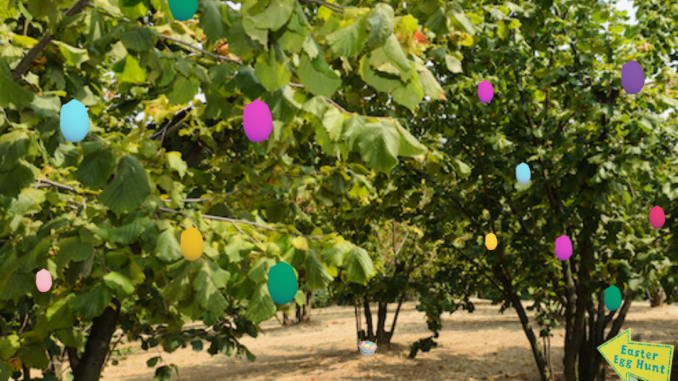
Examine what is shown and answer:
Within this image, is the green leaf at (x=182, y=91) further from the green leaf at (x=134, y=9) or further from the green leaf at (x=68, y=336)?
the green leaf at (x=68, y=336)

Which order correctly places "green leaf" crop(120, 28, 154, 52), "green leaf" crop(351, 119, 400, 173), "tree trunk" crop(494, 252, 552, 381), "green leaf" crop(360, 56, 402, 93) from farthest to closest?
1. "tree trunk" crop(494, 252, 552, 381)
2. "green leaf" crop(120, 28, 154, 52)
3. "green leaf" crop(360, 56, 402, 93)
4. "green leaf" crop(351, 119, 400, 173)

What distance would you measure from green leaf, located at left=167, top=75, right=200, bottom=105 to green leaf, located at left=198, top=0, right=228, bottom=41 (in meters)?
0.54

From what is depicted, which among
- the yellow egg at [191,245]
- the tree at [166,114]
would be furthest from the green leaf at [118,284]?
the yellow egg at [191,245]

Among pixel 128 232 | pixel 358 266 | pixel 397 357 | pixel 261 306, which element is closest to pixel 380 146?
pixel 358 266

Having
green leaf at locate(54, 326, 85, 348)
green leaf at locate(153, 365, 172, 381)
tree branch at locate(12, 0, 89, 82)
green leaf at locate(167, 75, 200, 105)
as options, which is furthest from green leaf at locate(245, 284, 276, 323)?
green leaf at locate(153, 365, 172, 381)

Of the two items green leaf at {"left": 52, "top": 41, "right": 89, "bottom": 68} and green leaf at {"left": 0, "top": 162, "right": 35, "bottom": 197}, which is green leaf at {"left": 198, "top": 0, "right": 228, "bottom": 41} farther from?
green leaf at {"left": 0, "top": 162, "right": 35, "bottom": 197}

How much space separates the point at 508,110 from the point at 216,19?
5183 mm

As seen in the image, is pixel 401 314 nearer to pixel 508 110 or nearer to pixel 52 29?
pixel 508 110

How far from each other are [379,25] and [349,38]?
0.39 feet

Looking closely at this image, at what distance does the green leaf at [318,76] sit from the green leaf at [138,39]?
Result: 0.62 meters

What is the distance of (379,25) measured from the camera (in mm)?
1489

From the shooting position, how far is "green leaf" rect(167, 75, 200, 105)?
2382mm

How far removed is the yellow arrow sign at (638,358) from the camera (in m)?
3.32

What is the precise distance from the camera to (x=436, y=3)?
214 cm
